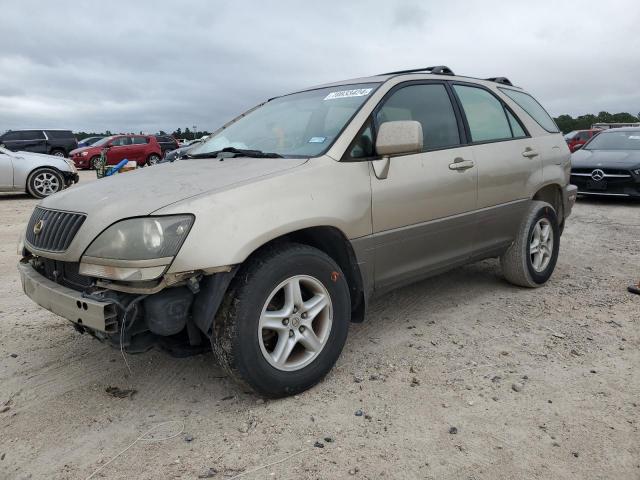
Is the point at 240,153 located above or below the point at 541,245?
Answer: above

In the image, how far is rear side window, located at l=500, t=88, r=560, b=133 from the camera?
4.61 meters

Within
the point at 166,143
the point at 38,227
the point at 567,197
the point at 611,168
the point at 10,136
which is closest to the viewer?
the point at 38,227

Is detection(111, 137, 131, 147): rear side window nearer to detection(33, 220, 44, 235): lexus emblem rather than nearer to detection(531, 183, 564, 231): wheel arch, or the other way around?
detection(531, 183, 564, 231): wheel arch

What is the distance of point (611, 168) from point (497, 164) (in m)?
6.98

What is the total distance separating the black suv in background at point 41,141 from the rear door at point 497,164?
2350 centimetres

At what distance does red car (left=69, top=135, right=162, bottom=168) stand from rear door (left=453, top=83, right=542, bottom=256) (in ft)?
68.0

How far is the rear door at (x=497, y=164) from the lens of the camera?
3.89 m

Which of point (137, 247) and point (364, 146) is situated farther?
point (364, 146)

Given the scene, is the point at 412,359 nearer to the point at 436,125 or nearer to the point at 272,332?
the point at 272,332

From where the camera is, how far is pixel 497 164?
399 centimetres

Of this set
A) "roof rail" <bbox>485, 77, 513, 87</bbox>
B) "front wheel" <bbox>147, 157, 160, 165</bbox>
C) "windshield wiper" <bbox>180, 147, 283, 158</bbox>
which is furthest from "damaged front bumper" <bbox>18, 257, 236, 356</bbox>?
"front wheel" <bbox>147, 157, 160, 165</bbox>

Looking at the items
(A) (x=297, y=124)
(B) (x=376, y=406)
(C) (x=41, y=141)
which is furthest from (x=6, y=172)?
(C) (x=41, y=141)

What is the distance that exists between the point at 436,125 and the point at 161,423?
2.62 meters

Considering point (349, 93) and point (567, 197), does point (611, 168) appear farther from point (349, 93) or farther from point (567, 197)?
point (349, 93)
